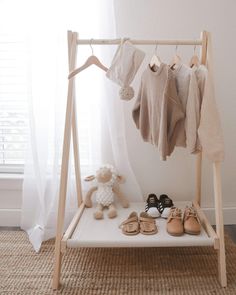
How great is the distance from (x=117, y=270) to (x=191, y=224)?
47cm

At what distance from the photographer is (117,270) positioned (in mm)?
1749

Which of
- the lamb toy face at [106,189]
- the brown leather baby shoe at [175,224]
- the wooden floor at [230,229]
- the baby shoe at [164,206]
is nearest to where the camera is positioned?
the brown leather baby shoe at [175,224]

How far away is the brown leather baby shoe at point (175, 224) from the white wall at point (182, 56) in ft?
1.47

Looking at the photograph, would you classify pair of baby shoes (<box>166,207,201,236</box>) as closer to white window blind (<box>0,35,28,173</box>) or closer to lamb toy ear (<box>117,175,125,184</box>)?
lamb toy ear (<box>117,175,125,184</box>)

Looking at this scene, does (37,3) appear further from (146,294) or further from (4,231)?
(146,294)

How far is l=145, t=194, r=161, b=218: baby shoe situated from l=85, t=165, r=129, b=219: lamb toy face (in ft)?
0.46

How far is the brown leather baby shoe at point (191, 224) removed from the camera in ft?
5.44

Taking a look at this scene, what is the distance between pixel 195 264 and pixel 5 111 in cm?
156

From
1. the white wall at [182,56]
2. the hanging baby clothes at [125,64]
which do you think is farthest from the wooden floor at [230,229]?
the hanging baby clothes at [125,64]

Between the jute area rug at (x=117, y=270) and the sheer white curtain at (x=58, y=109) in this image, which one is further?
the sheer white curtain at (x=58, y=109)

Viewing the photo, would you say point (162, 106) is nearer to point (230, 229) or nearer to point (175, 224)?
point (175, 224)

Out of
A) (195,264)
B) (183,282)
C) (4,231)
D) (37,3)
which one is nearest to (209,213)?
(195,264)

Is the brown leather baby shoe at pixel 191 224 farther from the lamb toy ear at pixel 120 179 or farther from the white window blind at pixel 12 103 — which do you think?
the white window blind at pixel 12 103

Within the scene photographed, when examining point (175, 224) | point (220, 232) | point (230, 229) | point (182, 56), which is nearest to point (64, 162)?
point (175, 224)
